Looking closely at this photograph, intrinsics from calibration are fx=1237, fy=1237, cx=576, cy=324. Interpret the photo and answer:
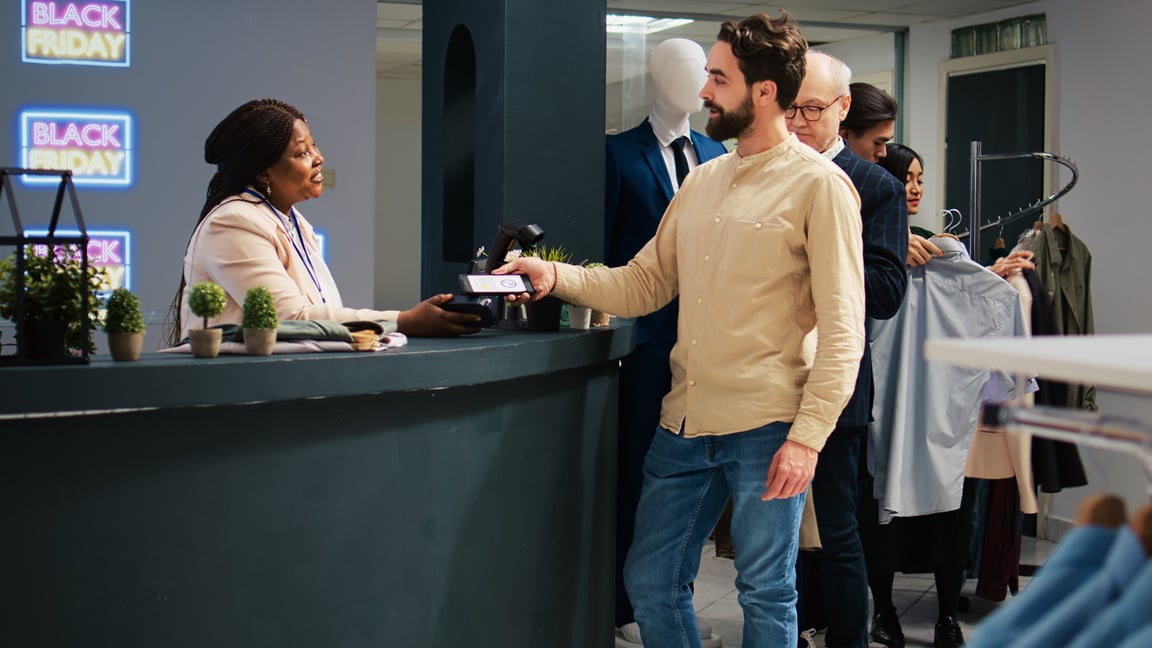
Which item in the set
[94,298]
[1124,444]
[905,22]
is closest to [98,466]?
[94,298]

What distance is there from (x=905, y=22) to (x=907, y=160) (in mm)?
4069

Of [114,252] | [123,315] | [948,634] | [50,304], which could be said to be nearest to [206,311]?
[123,315]

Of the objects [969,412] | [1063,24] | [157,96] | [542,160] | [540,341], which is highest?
[1063,24]

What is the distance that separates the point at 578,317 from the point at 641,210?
84cm

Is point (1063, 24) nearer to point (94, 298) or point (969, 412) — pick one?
point (969, 412)

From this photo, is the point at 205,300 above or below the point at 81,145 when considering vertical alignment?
below

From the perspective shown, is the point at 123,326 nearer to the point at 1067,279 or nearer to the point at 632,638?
the point at 632,638

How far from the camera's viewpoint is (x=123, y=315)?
1970 millimetres

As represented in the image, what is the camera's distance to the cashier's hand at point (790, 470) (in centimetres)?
235

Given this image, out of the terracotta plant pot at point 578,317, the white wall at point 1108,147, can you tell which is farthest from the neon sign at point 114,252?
the white wall at point 1108,147

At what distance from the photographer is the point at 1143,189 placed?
5891 mm

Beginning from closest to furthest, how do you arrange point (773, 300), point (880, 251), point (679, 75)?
point (773, 300)
point (880, 251)
point (679, 75)

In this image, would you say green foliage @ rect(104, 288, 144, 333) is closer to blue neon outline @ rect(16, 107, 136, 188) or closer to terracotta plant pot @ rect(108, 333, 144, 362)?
terracotta plant pot @ rect(108, 333, 144, 362)

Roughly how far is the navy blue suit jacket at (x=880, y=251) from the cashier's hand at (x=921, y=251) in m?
0.63
